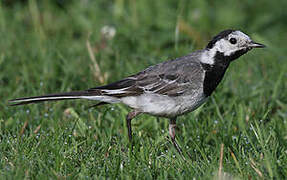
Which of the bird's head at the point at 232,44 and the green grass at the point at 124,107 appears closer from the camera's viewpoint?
the green grass at the point at 124,107

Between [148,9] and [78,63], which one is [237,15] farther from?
[78,63]

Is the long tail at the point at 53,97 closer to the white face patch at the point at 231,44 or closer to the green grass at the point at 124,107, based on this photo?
→ the green grass at the point at 124,107

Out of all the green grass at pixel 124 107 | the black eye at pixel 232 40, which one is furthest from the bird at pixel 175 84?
the green grass at pixel 124 107

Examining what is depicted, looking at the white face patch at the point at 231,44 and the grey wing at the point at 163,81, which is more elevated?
the white face patch at the point at 231,44

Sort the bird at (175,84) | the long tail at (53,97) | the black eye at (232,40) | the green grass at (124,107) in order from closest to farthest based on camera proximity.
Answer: the green grass at (124,107) → the long tail at (53,97) → the bird at (175,84) → the black eye at (232,40)

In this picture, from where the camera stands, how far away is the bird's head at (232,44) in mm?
4652

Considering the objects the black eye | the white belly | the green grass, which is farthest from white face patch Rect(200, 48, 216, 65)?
the green grass

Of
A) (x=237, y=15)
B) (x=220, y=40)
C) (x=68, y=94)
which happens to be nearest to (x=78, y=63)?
(x=68, y=94)

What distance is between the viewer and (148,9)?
7988 millimetres

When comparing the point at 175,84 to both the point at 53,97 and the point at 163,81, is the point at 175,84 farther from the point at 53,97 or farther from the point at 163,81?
the point at 53,97

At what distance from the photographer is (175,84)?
4629 millimetres

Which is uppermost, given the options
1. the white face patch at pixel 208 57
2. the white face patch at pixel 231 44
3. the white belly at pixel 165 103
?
the white face patch at pixel 231 44

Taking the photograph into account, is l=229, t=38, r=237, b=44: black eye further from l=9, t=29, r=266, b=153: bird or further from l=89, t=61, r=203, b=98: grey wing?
l=89, t=61, r=203, b=98: grey wing

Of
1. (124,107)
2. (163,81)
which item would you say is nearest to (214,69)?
Answer: (163,81)
